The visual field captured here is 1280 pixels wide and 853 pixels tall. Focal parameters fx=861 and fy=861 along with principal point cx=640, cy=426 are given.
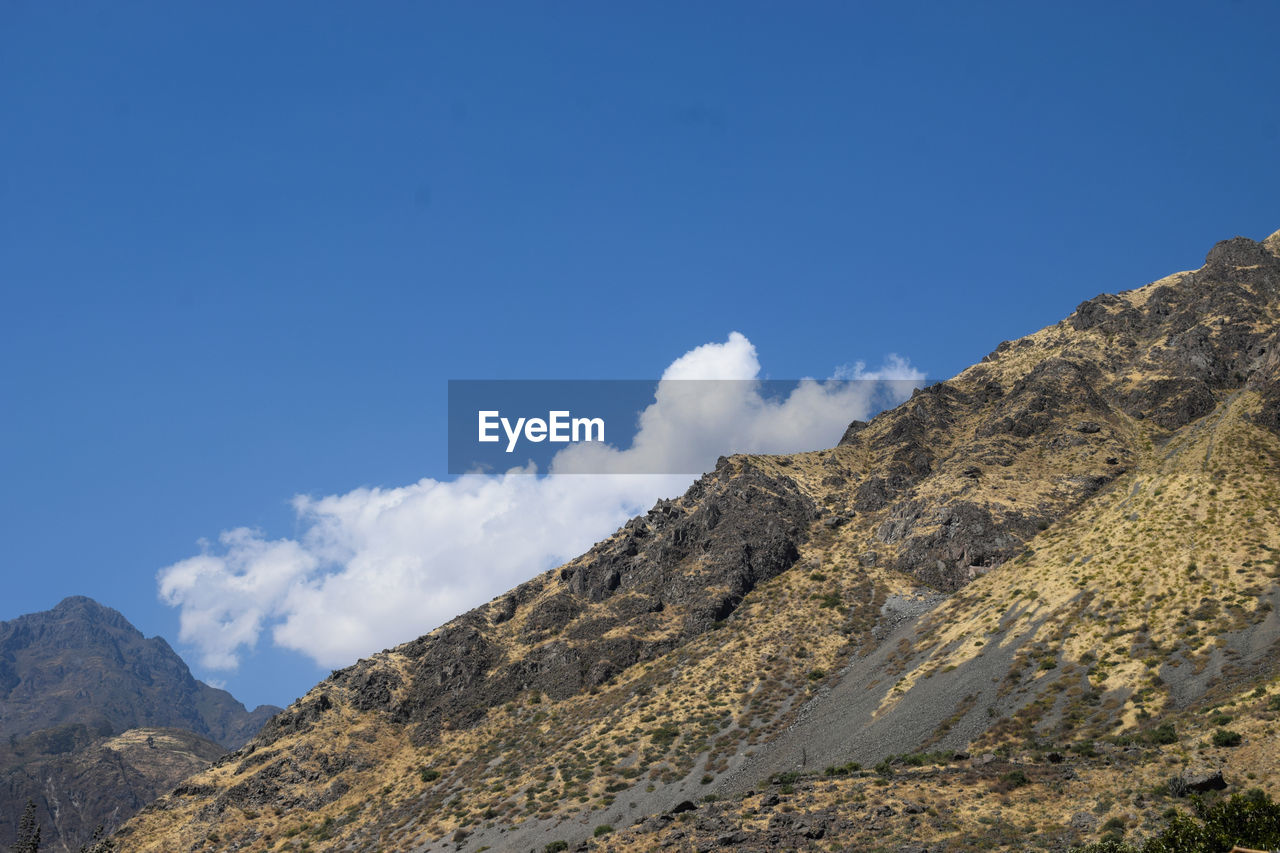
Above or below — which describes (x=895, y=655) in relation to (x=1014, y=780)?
above

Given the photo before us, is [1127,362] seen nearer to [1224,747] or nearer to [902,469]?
[902,469]

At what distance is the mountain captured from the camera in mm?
59906

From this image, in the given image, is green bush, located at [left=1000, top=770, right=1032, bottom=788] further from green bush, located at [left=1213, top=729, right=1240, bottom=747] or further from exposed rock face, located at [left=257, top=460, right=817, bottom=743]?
exposed rock face, located at [left=257, top=460, right=817, bottom=743]

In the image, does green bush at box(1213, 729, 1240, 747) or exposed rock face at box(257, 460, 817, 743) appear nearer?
green bush at box(1213, 729, 1240, 747)

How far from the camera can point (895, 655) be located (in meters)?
94.4

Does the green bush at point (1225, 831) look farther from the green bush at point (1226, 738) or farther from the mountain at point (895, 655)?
the green bush at point (1226, 738)

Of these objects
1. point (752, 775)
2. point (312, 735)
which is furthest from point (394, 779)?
point (752, 775)

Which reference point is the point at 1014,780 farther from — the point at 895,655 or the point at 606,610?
the point at 606,610

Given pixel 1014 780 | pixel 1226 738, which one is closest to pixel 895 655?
pixel 1014 780

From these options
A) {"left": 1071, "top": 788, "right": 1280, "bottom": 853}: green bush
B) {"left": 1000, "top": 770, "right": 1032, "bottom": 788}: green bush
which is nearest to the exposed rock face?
{"left": 1000, "top": 770, "right": 1032, "bottom": 788}: green bush

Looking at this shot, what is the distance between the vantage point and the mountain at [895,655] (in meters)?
59.9

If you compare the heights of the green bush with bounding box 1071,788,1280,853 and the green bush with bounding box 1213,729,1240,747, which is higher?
the green bush with bounding box 1213,729,1240,747

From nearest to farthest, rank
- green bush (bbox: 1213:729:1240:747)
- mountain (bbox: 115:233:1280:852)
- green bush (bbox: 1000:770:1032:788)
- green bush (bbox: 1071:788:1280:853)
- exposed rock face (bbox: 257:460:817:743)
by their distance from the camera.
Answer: green bush (bbox: 1071:788:1280:853) < green bush (bbox: 1213:729:1240:747) < green bush (bbox: 1000:770:1032:788) < mountain (bbox: 115:233:1280:852) < exposed rock face (bbox: 257:460:817:743)

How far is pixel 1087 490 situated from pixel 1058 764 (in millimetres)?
66231
